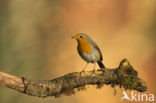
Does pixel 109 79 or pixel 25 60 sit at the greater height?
pixel 25 60

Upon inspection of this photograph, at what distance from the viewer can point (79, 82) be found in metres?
3.72

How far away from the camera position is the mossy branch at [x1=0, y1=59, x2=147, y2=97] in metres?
3.55

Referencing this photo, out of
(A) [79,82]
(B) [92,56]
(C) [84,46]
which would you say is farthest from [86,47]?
(A) [79,82]

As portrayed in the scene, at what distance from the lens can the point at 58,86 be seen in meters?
3.66

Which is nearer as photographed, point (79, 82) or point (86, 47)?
point (79, 82)

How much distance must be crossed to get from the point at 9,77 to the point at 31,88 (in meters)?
0.31

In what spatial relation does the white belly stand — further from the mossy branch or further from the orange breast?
the mossy branch

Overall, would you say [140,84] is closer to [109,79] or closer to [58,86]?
[109,79]

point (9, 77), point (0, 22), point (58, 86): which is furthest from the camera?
point (0, 22)

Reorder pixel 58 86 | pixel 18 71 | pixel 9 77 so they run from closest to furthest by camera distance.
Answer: pixel 9 77 < pixel 58 86 < pixel 18 71

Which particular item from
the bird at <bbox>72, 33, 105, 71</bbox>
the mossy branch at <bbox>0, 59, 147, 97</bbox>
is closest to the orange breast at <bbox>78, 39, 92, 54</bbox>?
the bird at <bbox>72, 33, 105, 71</bbox>

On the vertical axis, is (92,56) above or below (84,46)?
below

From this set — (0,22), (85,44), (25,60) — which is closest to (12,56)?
(25,60)

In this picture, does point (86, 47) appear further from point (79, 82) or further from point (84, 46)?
point (79, 82)
